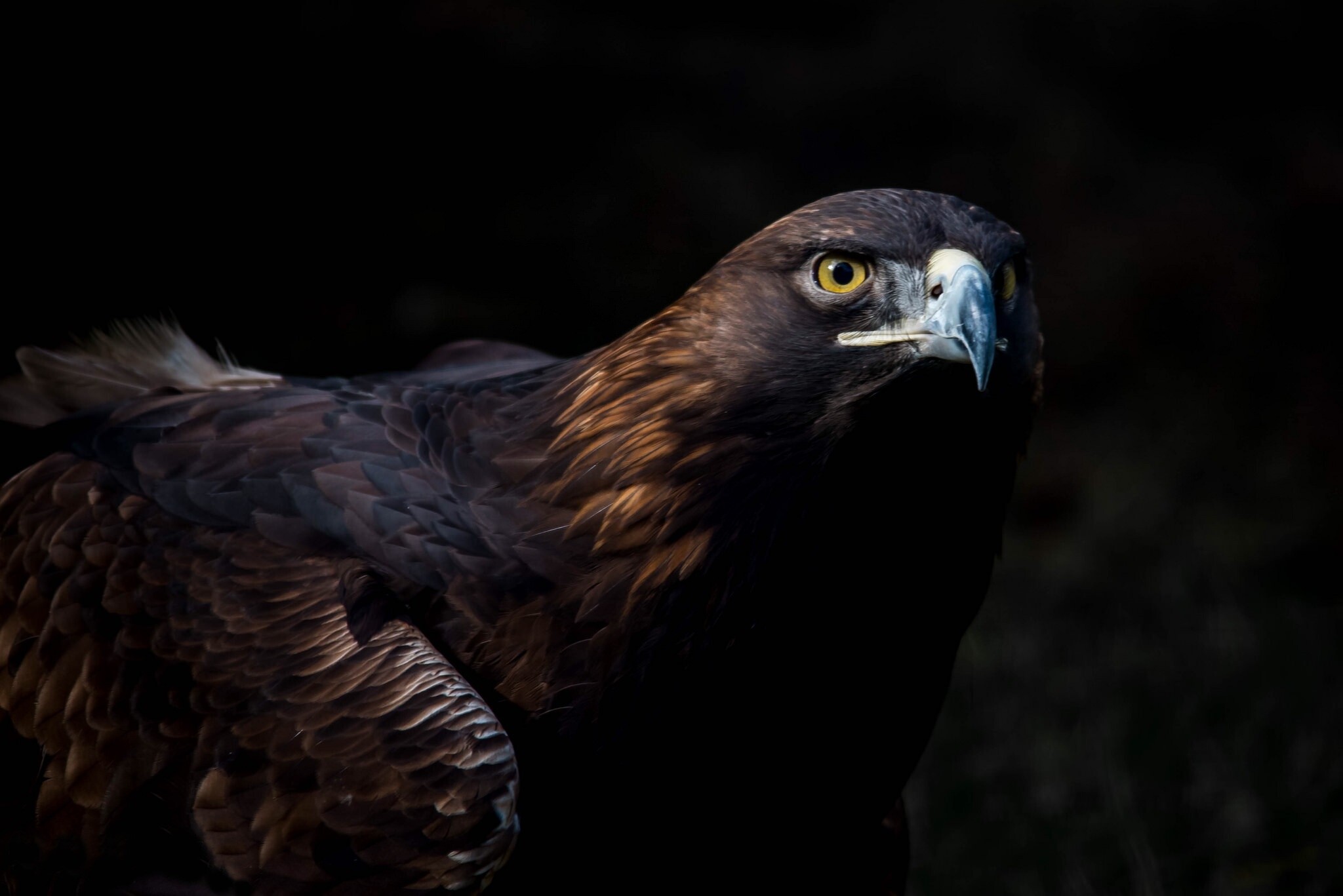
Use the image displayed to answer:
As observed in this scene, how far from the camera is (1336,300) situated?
7336mm

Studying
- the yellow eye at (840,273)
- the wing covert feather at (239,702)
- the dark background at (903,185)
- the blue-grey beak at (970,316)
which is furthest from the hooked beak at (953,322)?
the dark background at (903,185)

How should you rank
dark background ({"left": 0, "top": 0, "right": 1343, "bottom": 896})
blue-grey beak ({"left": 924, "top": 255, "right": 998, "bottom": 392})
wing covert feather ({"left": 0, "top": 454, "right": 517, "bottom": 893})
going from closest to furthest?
1. blue-grey beak ({"left": 924, "top": 255, "right": 998, "bottom": 392})
2. wing covert feather ({"left": 0, "top": 454, "right": 517, "bottom": 893})
3. dark background ({"left": 0, "top": 0, "right": 1343, "bottom": 896})

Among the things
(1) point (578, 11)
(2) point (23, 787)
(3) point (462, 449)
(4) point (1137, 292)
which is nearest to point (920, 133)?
(4) point (1137, 292)

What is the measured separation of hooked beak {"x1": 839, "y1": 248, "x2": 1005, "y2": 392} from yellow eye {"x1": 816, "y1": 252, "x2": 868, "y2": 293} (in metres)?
0.10

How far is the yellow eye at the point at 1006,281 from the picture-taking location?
2902mm

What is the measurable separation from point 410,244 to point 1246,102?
4.57 m

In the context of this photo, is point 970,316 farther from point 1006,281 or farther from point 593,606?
point 593,606

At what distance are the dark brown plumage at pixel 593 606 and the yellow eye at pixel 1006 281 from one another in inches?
0.4

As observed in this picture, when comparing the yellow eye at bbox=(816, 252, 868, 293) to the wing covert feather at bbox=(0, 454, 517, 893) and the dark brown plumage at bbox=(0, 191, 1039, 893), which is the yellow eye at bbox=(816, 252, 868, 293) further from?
the wing covert feather at bbox=(0, 454, 517, 893)

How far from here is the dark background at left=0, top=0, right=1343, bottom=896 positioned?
6.17 metres

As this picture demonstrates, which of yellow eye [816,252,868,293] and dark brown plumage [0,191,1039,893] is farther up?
yellow eye [816,252,868,293]

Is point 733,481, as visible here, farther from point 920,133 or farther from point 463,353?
point 920,133

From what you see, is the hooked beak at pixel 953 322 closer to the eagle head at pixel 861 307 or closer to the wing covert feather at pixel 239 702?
the eagle head at pixel 861 307

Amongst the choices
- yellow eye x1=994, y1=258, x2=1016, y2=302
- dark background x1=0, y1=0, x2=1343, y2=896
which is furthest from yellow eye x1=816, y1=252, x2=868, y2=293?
dark background x1=0, y1=0, x2=1343, y2=896
